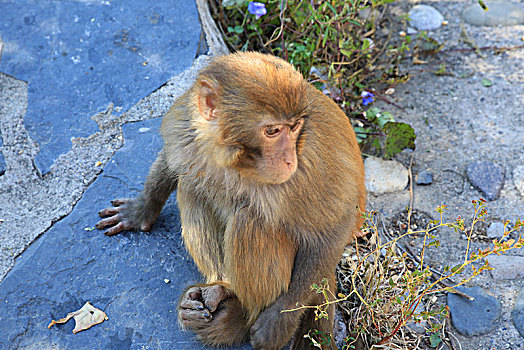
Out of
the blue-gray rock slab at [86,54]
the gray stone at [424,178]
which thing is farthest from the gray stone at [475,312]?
the blue-gray rock slab at [86,54]

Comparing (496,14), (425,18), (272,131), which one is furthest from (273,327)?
(496,14)

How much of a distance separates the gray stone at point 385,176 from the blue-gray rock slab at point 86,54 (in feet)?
5.58

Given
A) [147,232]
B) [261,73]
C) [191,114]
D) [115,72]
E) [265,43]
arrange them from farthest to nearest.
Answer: [265,43] < [115,72] < [147,232] < [191,114] < [261,73]

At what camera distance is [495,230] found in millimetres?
4043

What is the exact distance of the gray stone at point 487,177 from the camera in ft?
14.1

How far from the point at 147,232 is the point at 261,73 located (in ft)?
4.86

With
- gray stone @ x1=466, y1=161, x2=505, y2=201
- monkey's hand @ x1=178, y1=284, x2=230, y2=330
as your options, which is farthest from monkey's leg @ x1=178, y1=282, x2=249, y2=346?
gray stone @ x1=466, y1=161, x2=505, y2=201

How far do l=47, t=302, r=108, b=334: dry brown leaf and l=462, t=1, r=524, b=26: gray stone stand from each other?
15.2ft

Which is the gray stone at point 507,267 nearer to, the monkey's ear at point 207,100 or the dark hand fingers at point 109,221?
the monkey's ear at point 207,100

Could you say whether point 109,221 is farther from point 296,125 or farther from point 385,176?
point 385,176

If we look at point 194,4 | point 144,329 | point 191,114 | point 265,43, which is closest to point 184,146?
point 191,114

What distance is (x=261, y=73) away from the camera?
2580 millimetres

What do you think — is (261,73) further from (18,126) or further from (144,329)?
(18,126)

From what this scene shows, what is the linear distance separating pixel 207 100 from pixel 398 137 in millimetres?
2243
